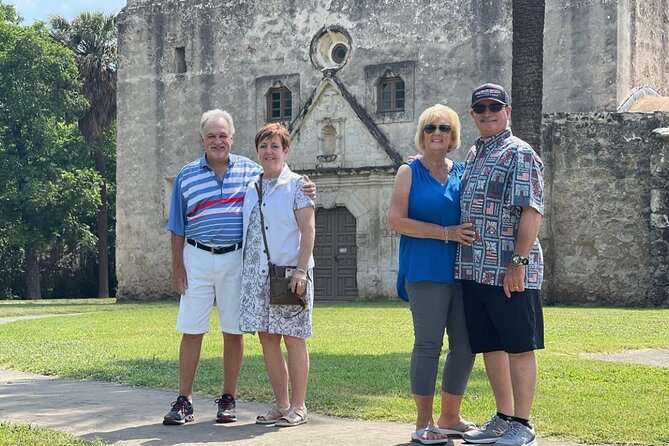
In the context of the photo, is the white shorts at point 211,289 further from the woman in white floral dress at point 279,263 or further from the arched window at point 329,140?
the arched window at point 329,140

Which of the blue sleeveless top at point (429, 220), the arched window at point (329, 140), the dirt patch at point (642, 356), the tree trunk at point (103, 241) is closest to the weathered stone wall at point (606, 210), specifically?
the arched window at point (329, 140)

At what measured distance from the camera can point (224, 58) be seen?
29156 millimetres

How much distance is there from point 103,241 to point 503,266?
34906 mm

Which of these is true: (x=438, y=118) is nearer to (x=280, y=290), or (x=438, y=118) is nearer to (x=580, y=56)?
(x=280, y=290)

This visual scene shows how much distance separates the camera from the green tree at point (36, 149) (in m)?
37.1

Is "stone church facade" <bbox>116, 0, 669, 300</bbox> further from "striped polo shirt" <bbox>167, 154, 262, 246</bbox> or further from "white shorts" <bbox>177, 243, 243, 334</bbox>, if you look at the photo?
"white shorts" <bbox>177, 243, 243, 334</bbox>

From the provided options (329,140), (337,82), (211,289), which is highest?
(337,82)

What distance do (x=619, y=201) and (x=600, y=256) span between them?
1.21 metres

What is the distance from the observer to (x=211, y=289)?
Answer: 25.2ft

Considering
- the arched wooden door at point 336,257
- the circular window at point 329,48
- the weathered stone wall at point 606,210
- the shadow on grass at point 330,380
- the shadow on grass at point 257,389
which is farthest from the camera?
the circular window at point 329,48

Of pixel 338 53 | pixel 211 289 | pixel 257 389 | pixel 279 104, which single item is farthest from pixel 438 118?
pixel 279 104

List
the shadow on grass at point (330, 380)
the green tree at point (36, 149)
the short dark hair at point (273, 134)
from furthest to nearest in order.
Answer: the green tree at point (36, 149) < the shadow on grass at point (330, 380) < the short dark hair at point (273, 134)

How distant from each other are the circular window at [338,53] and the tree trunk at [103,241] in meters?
15.1

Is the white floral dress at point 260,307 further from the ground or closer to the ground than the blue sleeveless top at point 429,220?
closer to the ground
